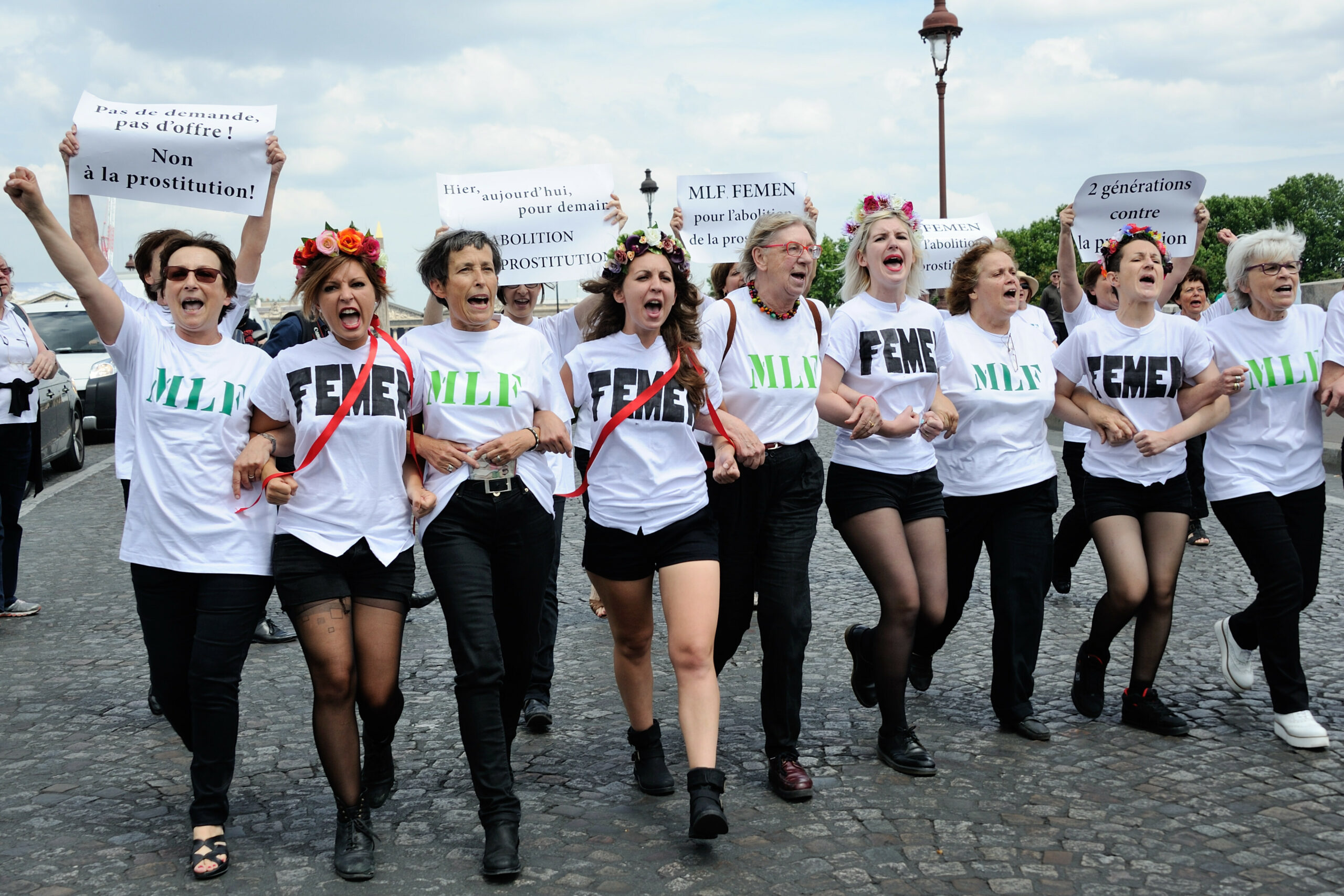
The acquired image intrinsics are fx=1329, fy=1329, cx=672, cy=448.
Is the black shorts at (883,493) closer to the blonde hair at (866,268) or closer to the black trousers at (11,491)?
the blonde hair at (866,268)

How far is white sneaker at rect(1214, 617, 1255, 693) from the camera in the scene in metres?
5.54

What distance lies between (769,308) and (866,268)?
68 cm

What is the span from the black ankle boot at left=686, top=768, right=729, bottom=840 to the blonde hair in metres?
2.16

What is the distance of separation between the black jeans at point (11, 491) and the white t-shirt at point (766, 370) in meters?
4.86

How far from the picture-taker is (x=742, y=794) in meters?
4.60

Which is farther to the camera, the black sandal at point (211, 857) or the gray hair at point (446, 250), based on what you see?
the gray hair at point (446, 250)

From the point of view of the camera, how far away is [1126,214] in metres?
6.99

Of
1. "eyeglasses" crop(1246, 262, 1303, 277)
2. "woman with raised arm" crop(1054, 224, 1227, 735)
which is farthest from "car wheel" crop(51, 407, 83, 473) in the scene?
"eyeglasses" crop(1246, 262, 1303, 277)

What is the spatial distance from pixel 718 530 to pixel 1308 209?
8728 cm

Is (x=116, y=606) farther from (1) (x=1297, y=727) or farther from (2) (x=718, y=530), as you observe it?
(1) (x=1297, y=727)

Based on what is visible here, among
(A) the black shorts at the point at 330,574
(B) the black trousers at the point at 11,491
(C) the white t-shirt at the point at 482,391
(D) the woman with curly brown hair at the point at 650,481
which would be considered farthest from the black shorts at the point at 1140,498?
(B) the black trousers at the point at 11,491

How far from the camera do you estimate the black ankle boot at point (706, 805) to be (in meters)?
4.03

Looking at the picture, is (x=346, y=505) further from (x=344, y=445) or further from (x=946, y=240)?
(x=946, y=240)

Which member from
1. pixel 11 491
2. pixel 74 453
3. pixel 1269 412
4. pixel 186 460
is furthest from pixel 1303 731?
pixel 74 453
